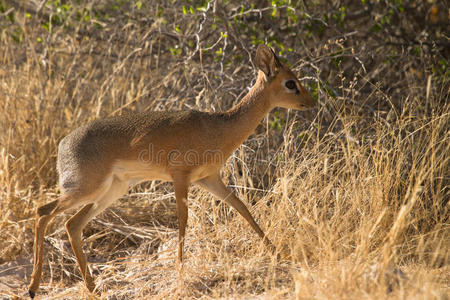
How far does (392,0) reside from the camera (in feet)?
20.3

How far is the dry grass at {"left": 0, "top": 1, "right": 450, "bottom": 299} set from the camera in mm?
3580

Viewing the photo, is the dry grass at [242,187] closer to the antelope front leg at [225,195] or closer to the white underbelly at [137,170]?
the antelope front leg at [225,195]

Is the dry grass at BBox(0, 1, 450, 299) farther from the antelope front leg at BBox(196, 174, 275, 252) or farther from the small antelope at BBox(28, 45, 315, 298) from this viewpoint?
the small antelope at BBox(28, 45, 315, 298)

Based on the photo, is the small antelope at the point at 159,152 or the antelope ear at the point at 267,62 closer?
the small antelope at the point at 159,152

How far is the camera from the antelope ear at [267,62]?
434 cm

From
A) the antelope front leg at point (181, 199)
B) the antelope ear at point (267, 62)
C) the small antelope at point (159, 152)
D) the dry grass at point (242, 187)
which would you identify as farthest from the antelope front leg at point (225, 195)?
the antelope ear at point (267, 62)

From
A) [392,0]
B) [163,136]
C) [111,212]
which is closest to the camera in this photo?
[163,136]

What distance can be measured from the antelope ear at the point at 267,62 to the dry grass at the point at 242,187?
58 centimetres

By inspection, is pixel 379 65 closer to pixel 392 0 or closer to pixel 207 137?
pixel 392 0

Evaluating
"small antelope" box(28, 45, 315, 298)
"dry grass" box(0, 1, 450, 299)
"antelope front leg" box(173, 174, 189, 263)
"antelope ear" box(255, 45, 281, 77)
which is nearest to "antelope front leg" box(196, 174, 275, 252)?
"small antelope" box(28, 45, 315, 298)

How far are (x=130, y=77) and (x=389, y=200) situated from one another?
3.70 meters

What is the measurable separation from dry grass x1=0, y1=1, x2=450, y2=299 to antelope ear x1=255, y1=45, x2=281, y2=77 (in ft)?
1.90

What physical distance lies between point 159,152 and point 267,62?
3.52 ft

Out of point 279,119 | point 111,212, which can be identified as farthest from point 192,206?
point 279,119
